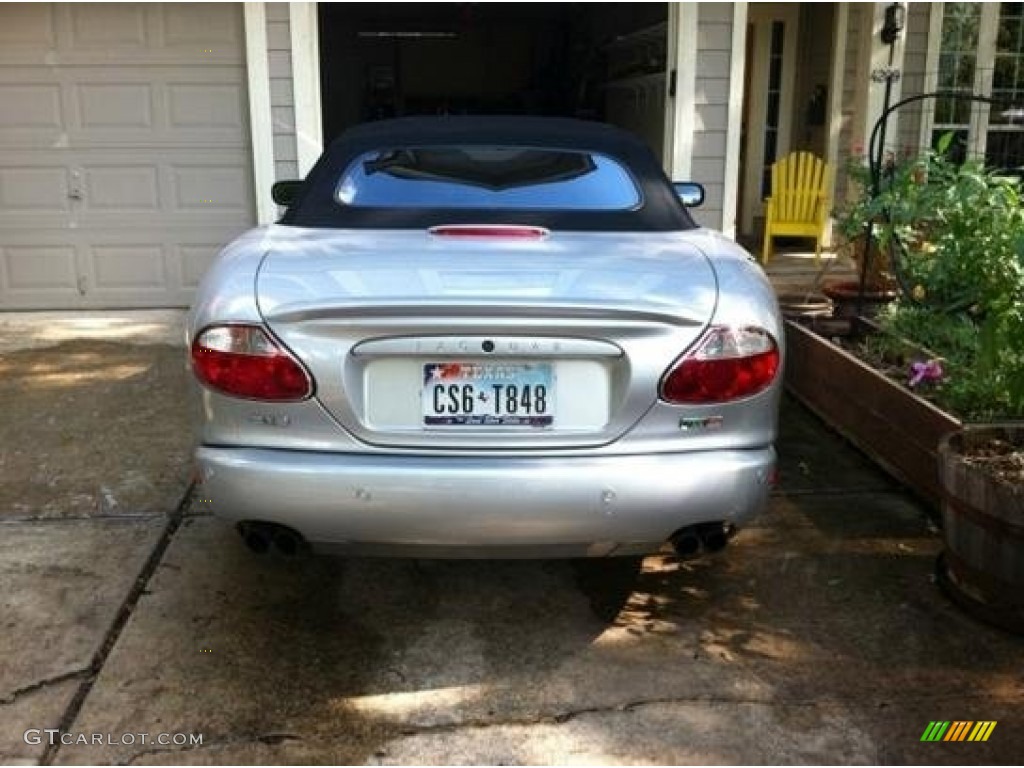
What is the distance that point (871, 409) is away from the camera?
450 centimetres

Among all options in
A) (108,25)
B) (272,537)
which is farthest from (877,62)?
(272,537)

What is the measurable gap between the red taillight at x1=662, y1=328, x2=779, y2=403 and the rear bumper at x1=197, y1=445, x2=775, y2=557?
169 millimetres

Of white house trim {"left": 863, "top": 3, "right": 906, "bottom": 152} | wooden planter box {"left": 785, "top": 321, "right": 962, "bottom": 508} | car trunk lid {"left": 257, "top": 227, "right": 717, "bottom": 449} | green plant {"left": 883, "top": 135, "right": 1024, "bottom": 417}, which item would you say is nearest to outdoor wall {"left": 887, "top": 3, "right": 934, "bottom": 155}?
white house trim {"left": 863, "top": 3, "right": 906, "bottom": 152}

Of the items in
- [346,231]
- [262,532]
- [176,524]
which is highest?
[346,231]

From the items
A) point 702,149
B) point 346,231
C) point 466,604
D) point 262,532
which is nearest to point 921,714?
point 466,604

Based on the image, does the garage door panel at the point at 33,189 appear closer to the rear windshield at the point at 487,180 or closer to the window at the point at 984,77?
the rear windshield at the point at 487,180

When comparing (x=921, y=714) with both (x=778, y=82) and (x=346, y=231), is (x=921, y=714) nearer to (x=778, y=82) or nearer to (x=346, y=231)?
(x=346, y=231)

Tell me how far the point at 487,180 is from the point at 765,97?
328 inches

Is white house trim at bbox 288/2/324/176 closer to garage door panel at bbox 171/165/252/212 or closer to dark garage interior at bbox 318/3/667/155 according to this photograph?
garage door panel at bbox 171/165/252/212

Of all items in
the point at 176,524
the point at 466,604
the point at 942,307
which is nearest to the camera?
the point at 466,604

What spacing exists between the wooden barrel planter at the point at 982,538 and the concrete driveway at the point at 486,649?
3.2 inches

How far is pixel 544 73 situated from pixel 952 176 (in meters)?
13.2

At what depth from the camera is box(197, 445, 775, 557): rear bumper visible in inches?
104

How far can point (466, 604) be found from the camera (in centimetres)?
332
